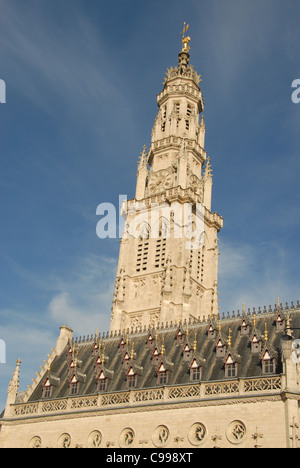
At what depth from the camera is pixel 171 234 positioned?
71188 millimetres

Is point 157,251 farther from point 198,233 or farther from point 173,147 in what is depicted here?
point 173,147

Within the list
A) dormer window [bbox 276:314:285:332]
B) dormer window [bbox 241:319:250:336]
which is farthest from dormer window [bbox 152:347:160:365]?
dormer window [bbox 276:314:285:332]

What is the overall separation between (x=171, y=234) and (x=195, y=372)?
32379 millimetres

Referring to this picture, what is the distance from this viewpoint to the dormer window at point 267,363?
37.3 metres

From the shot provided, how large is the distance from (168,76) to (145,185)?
67.2 feet

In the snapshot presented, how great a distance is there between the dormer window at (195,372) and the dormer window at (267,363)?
4.69 m

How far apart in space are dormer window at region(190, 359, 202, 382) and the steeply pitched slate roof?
1.17 feet

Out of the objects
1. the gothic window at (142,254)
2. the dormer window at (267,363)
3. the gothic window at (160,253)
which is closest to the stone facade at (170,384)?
the dormer window at (267,363)

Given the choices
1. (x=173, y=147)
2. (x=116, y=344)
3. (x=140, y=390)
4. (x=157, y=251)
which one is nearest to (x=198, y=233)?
(x=157, y=251)

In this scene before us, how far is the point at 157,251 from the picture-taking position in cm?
7262

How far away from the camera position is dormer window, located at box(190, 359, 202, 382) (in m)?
39.9

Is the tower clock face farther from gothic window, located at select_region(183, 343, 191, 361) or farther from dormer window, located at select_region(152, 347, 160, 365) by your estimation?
gothic window, located at select_region(183, 343, 191, 361)

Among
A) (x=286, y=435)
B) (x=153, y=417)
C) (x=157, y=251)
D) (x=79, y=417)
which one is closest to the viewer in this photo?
(x=286, y=435)

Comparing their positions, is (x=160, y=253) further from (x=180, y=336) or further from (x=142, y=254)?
(x=180, y=336)
